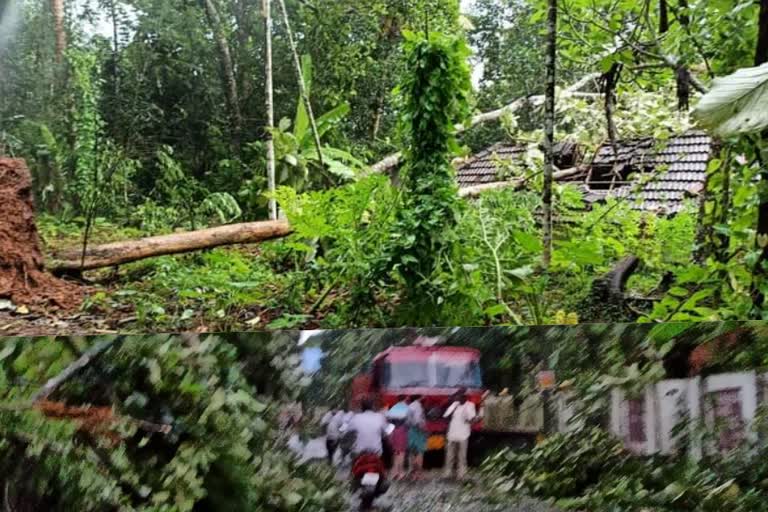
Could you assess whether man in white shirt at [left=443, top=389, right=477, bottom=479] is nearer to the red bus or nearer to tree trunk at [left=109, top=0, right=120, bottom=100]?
the red bus

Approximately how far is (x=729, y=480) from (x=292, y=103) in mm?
1036

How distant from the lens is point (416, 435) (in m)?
1.19

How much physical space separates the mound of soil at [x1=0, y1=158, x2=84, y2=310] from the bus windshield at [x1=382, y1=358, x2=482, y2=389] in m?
0.59

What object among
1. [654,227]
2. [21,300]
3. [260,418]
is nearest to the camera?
[260,418]

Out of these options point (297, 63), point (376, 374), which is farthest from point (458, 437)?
point (297, 63)

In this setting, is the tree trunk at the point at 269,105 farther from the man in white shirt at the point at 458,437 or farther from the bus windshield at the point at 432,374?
the man in white shirt at the point at 458,437

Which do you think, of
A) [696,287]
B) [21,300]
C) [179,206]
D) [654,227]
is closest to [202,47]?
[179,206]

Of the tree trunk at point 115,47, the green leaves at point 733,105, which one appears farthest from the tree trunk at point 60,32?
the green leaves at point 733,105

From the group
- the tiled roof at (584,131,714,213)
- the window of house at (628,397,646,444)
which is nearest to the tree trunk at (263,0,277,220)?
the tiled roof at (584,131,714,213)

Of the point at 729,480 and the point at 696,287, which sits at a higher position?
the point at 696,287

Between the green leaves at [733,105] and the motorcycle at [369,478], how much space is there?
76cm

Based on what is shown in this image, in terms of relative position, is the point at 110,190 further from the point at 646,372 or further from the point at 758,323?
the point at 758,323

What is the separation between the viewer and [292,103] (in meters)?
1.38

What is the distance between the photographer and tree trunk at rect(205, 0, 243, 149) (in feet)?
4.42
